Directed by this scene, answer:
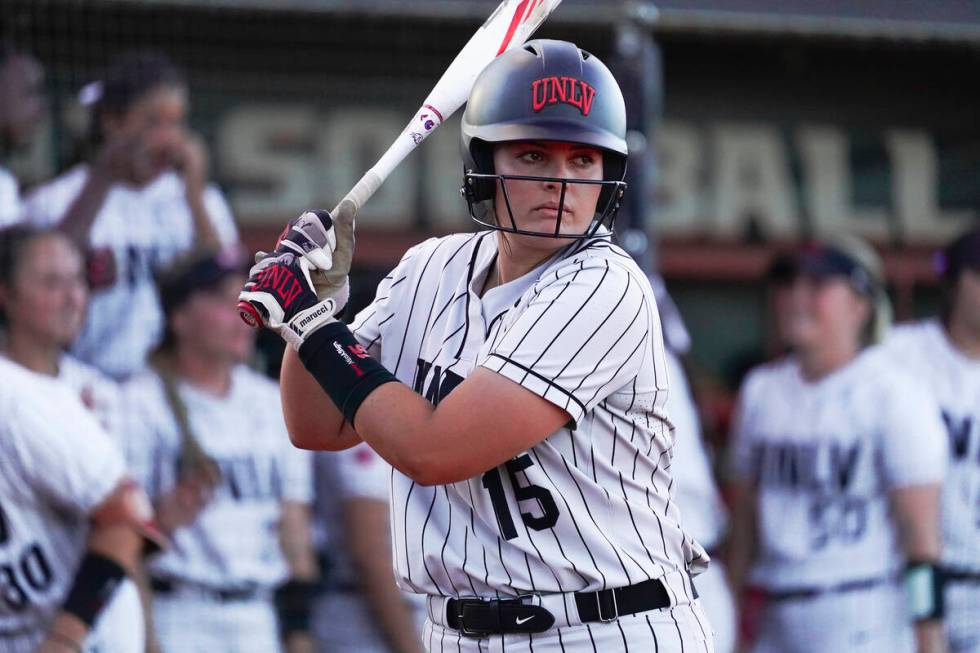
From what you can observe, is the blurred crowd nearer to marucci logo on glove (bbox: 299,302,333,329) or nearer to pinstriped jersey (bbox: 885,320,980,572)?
pinstriped jersey (bbox: 885,320,980,572)

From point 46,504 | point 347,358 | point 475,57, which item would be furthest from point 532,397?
point 46,504

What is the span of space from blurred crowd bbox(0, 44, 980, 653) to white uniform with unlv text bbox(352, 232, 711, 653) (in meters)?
1.84

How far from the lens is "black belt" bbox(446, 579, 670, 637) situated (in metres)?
2.43

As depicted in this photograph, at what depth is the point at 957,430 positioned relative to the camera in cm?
537

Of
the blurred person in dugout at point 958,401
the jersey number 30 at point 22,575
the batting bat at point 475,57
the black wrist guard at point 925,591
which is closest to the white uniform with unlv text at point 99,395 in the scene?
the jersey number 30 at point 22,575

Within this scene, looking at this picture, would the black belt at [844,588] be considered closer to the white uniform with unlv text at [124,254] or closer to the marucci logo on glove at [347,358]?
the white uniform with unlv text at [124,254]

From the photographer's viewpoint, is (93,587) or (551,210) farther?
(93,587)

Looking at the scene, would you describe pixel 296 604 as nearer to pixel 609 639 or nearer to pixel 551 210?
pixel 609 639

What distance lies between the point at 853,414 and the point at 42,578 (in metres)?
2.78

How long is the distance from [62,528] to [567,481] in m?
2.02

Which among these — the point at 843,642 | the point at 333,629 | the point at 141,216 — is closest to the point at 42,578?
the point at 333,629

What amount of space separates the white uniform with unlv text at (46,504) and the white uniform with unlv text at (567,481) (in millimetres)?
1557

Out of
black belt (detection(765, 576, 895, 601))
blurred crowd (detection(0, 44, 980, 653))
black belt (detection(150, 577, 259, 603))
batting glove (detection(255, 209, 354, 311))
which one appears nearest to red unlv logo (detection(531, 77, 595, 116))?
batting glove (detection(255, 209, 354, 311))

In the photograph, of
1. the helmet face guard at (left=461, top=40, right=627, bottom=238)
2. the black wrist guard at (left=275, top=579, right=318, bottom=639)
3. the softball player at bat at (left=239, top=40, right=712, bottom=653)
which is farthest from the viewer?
the black wrist guard at (left=275, top=579, right=318, bottom=639)
